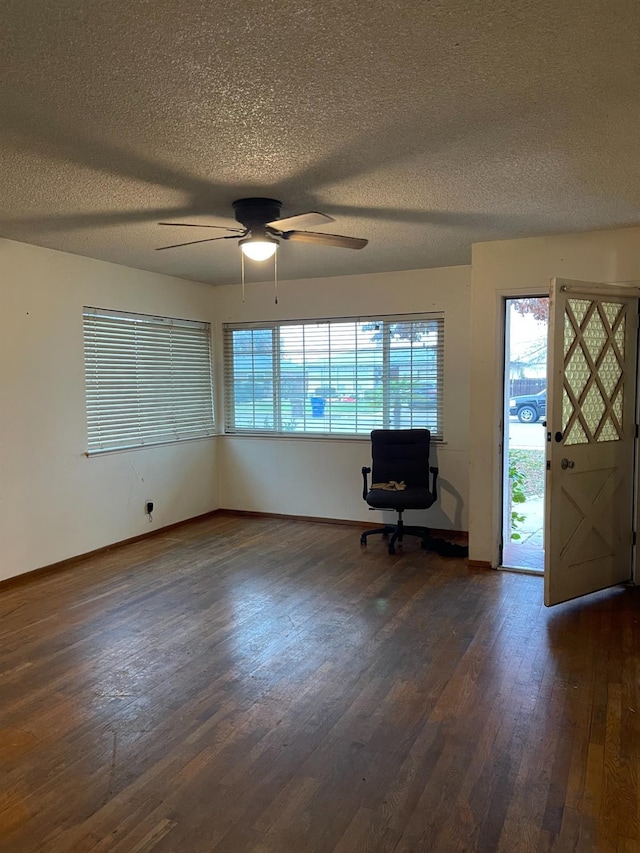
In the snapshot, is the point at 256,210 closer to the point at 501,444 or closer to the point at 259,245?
the point at 259,245

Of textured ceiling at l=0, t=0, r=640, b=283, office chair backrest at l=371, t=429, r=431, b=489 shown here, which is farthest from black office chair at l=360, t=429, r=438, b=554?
textured ceiling at l=0, t=0, r=640, b=283

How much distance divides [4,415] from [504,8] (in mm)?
3909

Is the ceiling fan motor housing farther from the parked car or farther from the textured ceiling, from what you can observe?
the parked car

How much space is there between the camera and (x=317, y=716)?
2570mm

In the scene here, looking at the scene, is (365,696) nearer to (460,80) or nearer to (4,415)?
(460,80)

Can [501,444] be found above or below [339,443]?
above

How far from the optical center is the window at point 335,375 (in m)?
5.61

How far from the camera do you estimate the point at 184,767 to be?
88.4 inches

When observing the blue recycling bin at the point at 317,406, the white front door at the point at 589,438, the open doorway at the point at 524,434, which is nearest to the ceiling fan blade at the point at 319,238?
the white front door at the point at 589,438

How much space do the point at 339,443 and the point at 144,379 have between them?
1.97 meters

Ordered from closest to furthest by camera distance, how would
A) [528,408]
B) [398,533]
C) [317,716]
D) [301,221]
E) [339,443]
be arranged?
[317,716], [301,221], [398,533], [339,443], [528,408]

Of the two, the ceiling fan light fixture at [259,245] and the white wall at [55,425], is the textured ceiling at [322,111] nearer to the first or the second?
the ceiling fan light fixture at [259,245]

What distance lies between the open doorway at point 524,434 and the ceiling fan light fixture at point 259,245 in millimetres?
2041

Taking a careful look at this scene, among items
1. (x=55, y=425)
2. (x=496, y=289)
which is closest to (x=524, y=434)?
(x=496, y=289)
